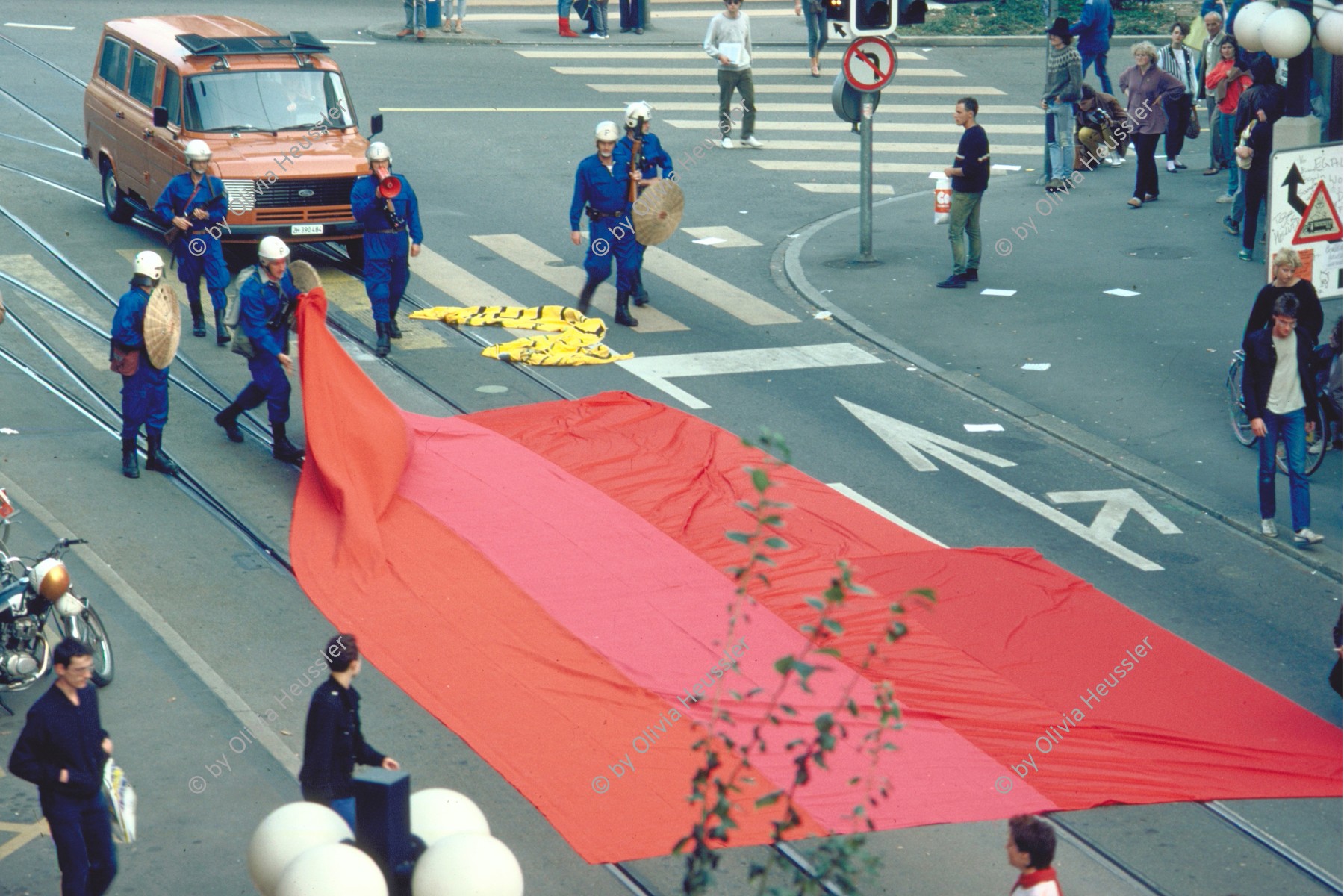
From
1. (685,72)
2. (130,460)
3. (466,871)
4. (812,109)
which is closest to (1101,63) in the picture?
(812,109)

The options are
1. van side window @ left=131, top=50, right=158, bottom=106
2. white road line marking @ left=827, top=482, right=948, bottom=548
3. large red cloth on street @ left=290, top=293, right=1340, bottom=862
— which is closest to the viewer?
large red cloth on street @ left=290, top=293, right=1340, bottom=862

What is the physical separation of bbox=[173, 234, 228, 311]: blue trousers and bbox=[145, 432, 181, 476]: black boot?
330cm

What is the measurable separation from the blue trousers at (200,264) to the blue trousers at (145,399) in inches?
132

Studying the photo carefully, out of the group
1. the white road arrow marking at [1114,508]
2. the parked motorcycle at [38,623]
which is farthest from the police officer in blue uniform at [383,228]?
the white road arrow marking at [1114,508]

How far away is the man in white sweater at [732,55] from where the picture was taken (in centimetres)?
2384

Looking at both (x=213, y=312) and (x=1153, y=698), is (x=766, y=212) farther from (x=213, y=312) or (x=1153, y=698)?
(x=1153, y=698)

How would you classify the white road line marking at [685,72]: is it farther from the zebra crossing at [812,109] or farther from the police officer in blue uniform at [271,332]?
the police officer in blue uniform at [271,332]

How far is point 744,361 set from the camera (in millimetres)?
15695

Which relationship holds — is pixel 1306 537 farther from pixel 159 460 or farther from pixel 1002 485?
pixel 159 460

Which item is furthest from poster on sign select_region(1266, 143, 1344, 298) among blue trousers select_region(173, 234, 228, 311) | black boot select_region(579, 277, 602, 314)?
blue trousers select_region(173, 234, 228, 311)

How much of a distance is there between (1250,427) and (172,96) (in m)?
11.9

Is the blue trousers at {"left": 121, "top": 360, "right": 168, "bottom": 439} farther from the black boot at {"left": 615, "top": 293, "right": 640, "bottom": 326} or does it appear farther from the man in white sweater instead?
the man in white sweater

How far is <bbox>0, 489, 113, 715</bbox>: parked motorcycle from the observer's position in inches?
353

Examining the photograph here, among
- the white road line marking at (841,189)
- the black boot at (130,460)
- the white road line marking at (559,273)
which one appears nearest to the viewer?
the black boot at (130,460)
